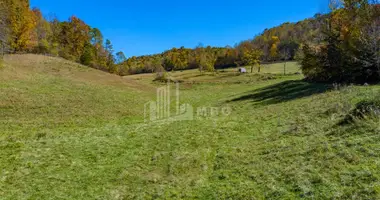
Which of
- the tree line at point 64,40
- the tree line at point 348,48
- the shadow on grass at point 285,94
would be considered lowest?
the shadow on grass at point 285,94

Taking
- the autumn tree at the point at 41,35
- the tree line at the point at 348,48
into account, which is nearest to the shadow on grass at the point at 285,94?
the tree line at the point at 348,48

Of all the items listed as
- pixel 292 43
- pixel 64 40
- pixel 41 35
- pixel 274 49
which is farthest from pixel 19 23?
pixel 292 43

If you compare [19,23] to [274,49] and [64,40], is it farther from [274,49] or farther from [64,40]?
[274,49]

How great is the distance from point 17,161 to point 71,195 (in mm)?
3521

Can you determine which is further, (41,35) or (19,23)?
(41,35)

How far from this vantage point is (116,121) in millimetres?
14656

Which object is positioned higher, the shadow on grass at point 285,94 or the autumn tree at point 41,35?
the autumn tree at point 41,35

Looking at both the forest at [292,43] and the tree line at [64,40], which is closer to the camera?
the forest at [292,43]

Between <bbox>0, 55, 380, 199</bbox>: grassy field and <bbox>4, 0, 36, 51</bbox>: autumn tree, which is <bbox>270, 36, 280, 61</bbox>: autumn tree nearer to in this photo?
<bbox>4, 0, 36, 51</bbox>: autumn tree

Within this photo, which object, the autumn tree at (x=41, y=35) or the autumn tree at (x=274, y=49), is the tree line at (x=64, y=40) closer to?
the autumn tree at (x=41, y=35)

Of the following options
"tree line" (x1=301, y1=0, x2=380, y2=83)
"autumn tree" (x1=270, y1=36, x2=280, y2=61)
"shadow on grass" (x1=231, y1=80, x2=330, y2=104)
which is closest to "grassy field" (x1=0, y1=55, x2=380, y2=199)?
"shadow on grass" (x1=231, y1=80, x2=330, y2=104)

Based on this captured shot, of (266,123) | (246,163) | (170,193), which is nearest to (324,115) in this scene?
(266,123)

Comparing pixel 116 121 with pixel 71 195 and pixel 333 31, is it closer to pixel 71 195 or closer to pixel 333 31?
pixel 71 195

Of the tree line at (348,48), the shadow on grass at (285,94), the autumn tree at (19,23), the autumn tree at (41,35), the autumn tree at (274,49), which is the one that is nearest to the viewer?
the tree line at (348,48)
